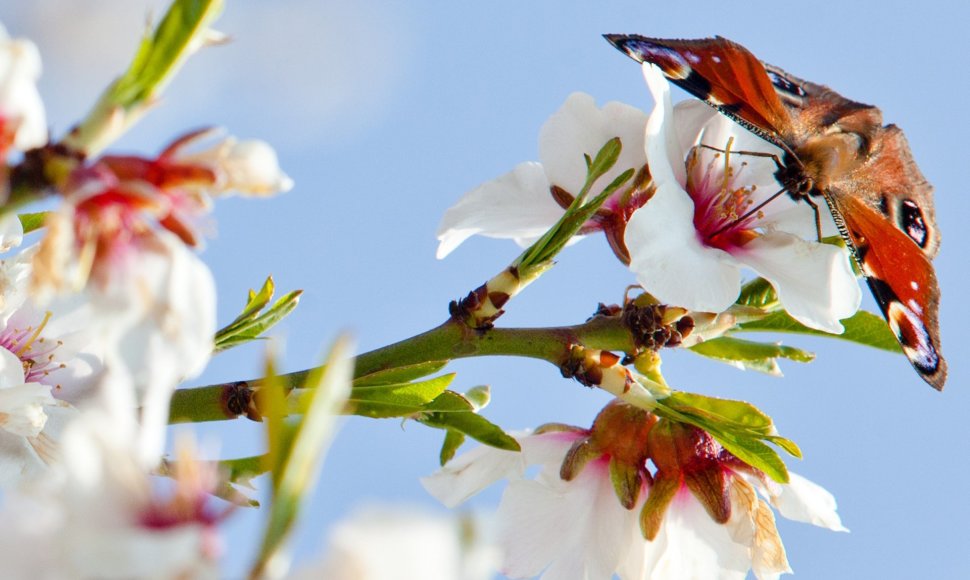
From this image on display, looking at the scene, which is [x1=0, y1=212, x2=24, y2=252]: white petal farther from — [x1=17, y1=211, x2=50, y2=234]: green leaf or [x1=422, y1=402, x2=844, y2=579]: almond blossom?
[x1=422, y1=402, x2=844, y2=579]: almond blossom

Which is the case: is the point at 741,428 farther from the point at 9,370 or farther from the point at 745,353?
the point at 9,370

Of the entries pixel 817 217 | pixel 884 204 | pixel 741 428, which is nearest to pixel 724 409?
pixel 741 428

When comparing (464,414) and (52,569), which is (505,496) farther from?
(52,569)

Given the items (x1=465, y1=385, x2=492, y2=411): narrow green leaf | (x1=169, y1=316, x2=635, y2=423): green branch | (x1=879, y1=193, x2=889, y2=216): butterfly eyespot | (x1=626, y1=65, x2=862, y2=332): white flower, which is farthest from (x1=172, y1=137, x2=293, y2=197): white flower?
(x1=879, y1=193, x2=889, y2=216): butterfly eyespot

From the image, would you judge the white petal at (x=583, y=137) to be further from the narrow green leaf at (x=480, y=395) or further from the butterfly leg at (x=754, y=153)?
the narrow green leaf at (x=480, y=395)

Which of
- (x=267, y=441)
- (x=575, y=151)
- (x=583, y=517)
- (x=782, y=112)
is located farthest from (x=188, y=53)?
(x=782, y=112)

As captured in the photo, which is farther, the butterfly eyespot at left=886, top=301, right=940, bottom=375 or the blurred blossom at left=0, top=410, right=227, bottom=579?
the butterfly eyespot at left=886, top=301, right=940, bottom=375
